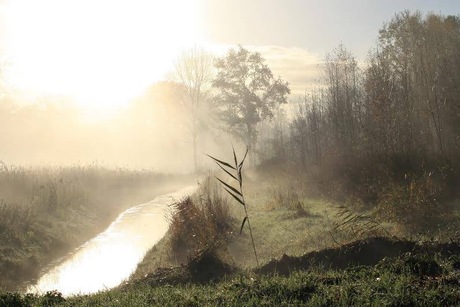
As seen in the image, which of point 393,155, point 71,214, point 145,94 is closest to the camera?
point 393,155

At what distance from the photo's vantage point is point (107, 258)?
13883 mm

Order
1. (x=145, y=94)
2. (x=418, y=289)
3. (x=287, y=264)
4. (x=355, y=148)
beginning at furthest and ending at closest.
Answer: (x=145, y=94)
(x=355, y=148)
(x=287, y=264)
(x=418, y=289)

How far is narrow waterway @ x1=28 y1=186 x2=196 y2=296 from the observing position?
1102cm

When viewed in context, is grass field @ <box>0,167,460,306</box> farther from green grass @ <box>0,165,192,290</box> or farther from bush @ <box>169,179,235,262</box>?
green grass @ <box>0,165,192,290</box>

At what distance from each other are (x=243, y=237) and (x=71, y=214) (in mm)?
8442

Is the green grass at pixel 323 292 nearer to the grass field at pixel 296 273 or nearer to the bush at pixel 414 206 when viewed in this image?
the grass field at pixel 296 273

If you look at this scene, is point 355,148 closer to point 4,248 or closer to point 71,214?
point 71,214

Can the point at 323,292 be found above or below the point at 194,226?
above

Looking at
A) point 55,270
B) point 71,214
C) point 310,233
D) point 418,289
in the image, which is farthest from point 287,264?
point 71,214

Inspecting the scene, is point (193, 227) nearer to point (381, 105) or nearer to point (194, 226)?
point (194, 226)

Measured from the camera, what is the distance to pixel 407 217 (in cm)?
1118

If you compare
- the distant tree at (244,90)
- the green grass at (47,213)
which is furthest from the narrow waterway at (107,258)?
the distant tree at (244,90)

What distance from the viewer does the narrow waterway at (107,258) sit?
11.0m

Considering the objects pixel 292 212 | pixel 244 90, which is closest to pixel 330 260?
pixel 292 212
